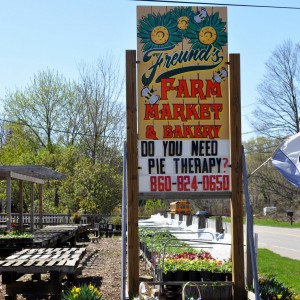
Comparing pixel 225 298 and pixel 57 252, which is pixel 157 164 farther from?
pixel 57 252

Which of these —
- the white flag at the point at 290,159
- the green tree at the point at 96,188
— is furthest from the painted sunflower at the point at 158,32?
the green tree at the point at 96,188

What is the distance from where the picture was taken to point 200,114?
7.65 metres

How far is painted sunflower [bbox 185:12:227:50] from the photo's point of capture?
768 cm

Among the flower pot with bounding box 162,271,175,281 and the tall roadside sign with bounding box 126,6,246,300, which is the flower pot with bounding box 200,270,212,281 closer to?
the flower pot with bounding box 162,271,175,281

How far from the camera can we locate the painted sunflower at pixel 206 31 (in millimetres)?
7684

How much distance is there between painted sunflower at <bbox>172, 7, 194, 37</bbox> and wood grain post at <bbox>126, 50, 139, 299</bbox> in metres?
0.77

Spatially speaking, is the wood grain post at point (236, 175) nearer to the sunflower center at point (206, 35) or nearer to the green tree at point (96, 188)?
the sunflower center at point (206, 35)

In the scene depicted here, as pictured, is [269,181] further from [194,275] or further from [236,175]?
[236,175]

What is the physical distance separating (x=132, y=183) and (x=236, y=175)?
1276mm

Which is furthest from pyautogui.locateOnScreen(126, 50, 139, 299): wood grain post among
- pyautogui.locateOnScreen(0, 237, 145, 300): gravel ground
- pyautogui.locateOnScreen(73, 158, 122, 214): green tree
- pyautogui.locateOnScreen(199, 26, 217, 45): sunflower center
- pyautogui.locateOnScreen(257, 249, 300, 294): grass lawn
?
pyautogui.locateOnScreen(73, 158, 122, 214): green tree

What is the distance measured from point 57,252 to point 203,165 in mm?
5284

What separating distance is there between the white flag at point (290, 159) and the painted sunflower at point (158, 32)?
1.85 metres

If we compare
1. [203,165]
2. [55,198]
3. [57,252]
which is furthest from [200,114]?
[55,198]

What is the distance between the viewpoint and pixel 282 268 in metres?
15.2
